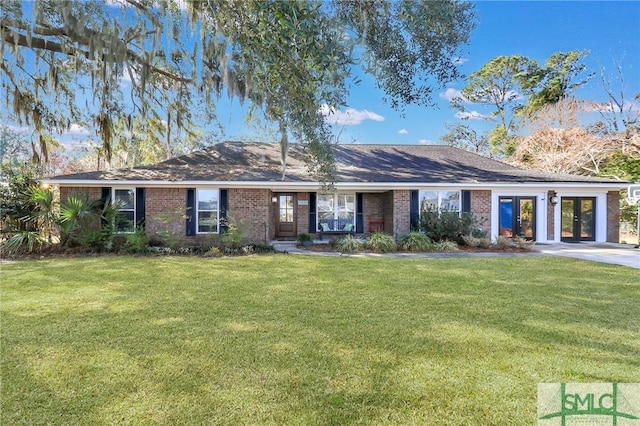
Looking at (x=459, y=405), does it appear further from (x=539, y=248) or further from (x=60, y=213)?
(x=60, y=213)

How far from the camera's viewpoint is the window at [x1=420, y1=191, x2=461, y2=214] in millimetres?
12703

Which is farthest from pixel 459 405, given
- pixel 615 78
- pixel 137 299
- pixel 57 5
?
pixel 615 78

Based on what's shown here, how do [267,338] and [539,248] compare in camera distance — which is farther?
[539,248]

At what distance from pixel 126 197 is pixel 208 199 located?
2872mm

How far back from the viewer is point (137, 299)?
5.30 meters

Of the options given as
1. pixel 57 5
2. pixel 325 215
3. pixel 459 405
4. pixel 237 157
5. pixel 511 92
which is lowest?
pixel 459 405

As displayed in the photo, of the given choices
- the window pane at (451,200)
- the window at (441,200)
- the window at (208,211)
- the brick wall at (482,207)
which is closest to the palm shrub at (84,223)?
the window at (208,211)

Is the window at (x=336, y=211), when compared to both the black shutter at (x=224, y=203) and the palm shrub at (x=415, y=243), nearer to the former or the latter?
the palm shrub at (x=415, y=243)

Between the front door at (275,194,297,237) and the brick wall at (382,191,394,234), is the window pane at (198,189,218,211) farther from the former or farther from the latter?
the brick wall at (382,191,394,234)

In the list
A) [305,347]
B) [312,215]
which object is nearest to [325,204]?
[312,215]

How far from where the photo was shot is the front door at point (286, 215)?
1431 centimetres

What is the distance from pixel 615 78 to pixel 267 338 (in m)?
25.5

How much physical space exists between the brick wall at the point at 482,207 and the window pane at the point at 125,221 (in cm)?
1262

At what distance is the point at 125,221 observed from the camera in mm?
11508
